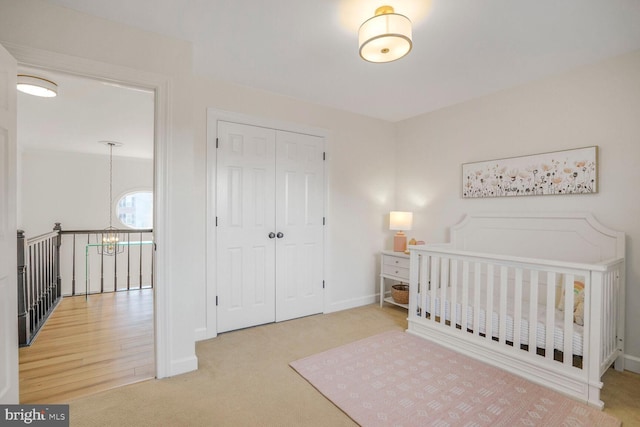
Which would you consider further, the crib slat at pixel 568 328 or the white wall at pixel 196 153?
the crib slat at pixel 568 328

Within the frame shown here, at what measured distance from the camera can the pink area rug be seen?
175 centimetres

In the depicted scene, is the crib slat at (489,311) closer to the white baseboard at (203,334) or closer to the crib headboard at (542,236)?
the crib headboard at (542,236)

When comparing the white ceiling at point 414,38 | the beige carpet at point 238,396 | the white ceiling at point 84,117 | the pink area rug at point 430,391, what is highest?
the white ceiling at point 414,38

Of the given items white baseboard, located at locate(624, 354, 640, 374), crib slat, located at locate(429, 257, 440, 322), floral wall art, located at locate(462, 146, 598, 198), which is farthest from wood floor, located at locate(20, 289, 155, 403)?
white baseboard, located at locate(624, 354, 640, 374)

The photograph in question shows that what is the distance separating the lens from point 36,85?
2615 millimetres

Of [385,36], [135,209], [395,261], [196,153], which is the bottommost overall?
[395,261]

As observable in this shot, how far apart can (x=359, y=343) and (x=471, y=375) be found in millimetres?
896

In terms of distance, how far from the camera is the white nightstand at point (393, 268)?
139 inches

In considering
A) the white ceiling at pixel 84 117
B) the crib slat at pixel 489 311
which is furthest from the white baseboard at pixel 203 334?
the crib slat at pixel 489 311

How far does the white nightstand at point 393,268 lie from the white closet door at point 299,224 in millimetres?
780

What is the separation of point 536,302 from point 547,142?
1474 mm

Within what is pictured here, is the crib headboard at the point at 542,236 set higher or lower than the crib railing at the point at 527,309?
higher

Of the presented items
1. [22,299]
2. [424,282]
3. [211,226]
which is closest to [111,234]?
[22,299]

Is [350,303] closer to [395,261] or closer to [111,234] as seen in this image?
[395,261]
